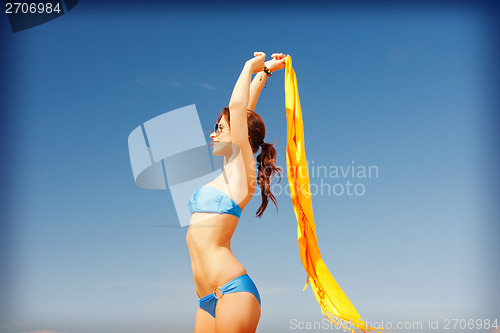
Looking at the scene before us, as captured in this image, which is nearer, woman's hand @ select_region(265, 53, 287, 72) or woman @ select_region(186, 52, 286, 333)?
woman @ select_region(186, 52, 286, 333)

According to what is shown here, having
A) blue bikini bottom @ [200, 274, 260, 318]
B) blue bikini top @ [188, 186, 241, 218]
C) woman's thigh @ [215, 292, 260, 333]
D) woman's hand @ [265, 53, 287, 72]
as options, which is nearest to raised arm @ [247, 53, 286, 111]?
woman's hand @ [265, 53, 287, 72]

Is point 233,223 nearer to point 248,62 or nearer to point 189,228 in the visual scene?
point 189,228

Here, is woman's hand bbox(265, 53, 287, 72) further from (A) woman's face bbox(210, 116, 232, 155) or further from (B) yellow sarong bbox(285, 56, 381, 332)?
(A) woman's face bbox(210, 116, 232, 155)

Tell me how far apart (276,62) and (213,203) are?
1384mm

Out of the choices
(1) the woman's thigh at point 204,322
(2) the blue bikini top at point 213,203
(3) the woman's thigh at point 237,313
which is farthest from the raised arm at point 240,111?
(1) the woman's thigh at point 204,322

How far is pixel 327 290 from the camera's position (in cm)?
361

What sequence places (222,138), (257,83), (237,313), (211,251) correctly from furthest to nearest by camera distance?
(257,83) → (222,138) → (211,251) → (237,313)

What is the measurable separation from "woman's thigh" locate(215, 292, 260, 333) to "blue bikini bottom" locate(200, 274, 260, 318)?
3cm

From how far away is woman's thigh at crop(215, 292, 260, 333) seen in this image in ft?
9.93

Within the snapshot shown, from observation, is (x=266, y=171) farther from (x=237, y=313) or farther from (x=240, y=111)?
(x=237, y=313)

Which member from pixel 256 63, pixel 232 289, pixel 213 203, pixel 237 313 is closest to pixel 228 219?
pixel 213 203

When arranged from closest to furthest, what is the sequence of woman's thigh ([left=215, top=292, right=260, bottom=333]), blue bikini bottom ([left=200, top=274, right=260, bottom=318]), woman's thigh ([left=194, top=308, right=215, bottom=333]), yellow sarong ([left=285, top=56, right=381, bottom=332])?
woman's thigh ([left=215, top=292, right=260, bottom=333])
blue bikini bottom ([left=200, top=274, right=260, bottom=318])
woman's thigh ([left=194, top=308, right=215, bottom=333])
yellow sarong ([left=285, top=56, right=381, bottom=332])

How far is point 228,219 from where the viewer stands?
3291mm

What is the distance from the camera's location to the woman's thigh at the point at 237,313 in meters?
3.03
